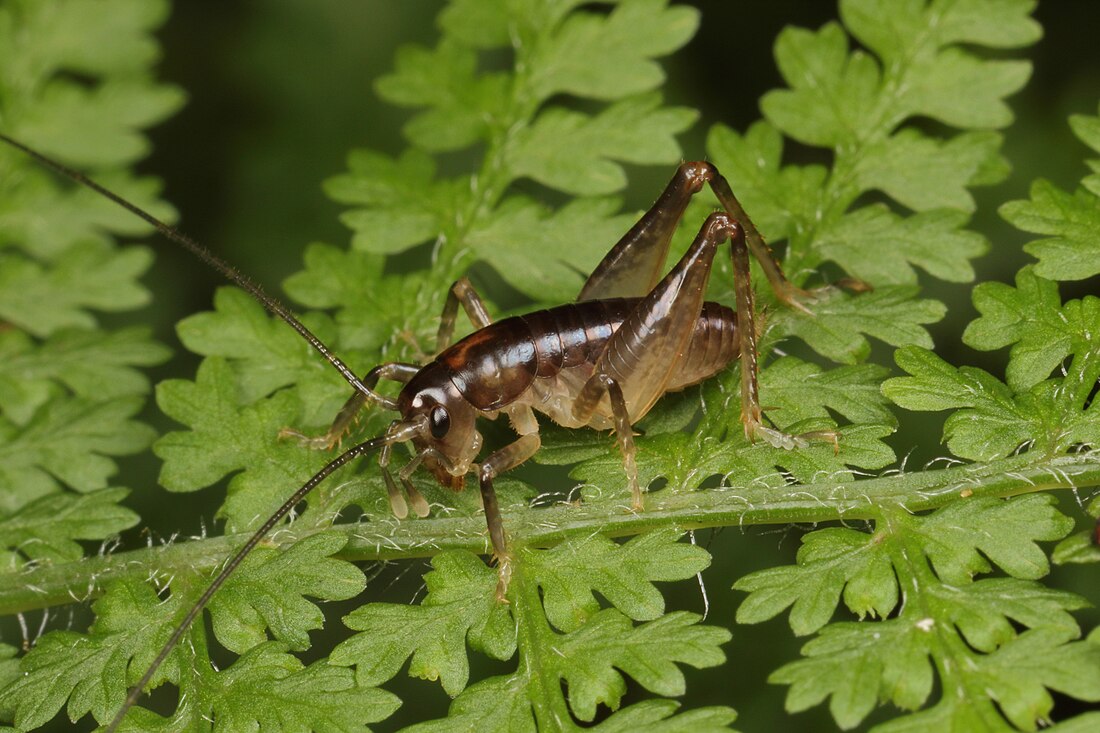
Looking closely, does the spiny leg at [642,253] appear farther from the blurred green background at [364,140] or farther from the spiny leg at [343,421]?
the blurred green background at [364,140]

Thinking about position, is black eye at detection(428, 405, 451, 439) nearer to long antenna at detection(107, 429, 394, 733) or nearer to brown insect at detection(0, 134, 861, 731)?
brown insect at detection(0, 134, 861, 731)

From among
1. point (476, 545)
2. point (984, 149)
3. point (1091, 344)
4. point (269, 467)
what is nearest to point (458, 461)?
point (476, 545)

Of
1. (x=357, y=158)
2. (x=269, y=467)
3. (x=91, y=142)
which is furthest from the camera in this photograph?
(x=91, y=142)

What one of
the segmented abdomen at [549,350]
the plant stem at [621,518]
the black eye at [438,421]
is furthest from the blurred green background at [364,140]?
the black eye at [438,421]

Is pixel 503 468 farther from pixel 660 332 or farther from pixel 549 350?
pixel 660 332

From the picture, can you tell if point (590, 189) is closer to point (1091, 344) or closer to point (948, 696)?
point (1091, 344)

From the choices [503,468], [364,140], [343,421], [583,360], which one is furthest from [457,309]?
[364,140]

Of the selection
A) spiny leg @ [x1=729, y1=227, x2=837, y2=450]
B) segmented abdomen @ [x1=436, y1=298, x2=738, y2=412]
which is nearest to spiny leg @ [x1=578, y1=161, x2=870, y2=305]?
segmented abdomen @ [x1=436, y1=298, x2=738, y2=412]
